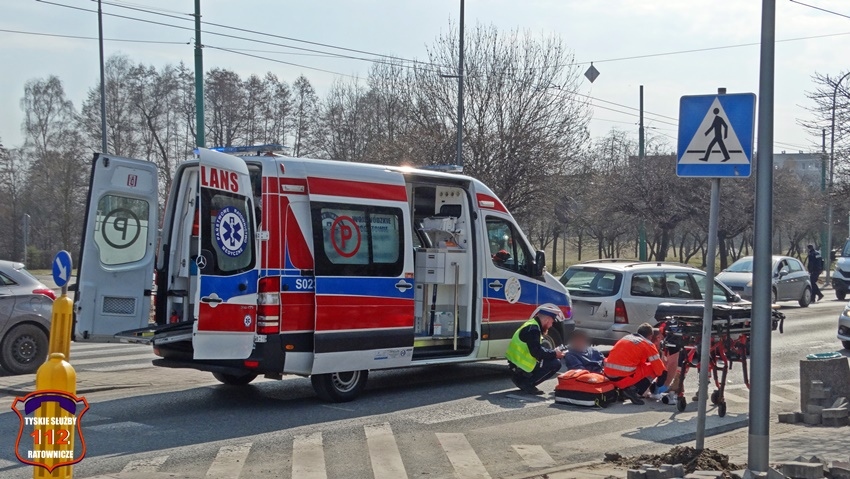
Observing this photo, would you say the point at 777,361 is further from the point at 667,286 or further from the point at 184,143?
the point at 184,143

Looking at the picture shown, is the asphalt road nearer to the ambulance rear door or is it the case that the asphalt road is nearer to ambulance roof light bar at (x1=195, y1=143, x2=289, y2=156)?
the ambulance rear door

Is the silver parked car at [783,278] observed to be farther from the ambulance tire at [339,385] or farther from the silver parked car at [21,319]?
the silver parked car at [21,319]

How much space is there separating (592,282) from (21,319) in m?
8.69

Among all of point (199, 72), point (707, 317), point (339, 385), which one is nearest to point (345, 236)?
point (339, 385)

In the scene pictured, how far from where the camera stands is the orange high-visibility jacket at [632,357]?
Result: 11.3 metres

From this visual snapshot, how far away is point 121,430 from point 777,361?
1146 cm

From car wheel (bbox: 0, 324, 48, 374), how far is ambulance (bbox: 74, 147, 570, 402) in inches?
120

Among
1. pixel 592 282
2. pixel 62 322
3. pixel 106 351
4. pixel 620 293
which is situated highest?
pixel 62 322

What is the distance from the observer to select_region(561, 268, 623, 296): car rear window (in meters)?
15.4

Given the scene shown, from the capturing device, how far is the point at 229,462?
813 cm

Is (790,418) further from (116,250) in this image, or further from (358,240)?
(116,250)

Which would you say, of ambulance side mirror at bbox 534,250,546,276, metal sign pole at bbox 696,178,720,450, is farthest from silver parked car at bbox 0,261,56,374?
metal sign pole at bbox 696,178,720,450

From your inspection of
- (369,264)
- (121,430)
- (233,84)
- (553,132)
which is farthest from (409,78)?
(121,430)

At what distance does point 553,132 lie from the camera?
30.4m
